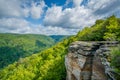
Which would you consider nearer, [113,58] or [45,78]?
[113,58]

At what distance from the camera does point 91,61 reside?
30.7m

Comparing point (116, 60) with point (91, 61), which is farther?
point (91, 61)

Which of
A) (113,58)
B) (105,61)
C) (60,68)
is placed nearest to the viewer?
(113,58)

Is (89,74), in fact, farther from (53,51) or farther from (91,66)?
(53,51)

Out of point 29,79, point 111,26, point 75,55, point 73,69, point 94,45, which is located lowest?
point 29,79

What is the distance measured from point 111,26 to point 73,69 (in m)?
16.2

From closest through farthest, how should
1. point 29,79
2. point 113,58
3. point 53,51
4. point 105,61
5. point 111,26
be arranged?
point 113,58 → point 105,61 → point 111,26 → point 29,79 → point 53,51

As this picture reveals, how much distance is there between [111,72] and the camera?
21484 millimetres

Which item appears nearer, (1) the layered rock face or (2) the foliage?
(2) the foliage

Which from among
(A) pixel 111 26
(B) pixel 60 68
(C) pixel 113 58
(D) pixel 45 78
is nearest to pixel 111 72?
(C) pixel 113 58

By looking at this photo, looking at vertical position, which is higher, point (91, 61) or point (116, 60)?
point (116, 60)

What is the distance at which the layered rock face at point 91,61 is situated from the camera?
25.1m

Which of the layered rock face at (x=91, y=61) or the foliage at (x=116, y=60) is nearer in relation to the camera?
the foliage at (x=116, y=60)

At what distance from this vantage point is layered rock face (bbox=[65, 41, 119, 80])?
25.1 metres
